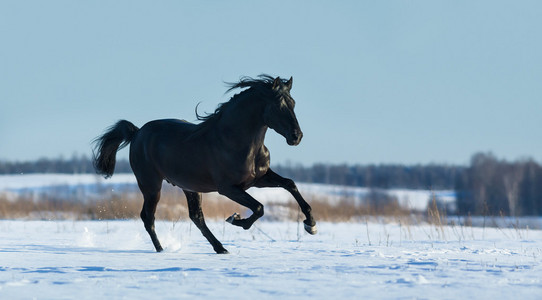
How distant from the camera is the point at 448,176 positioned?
8156cm

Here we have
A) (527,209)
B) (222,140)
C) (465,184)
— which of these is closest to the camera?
(222,140)

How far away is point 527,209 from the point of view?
51094 mm

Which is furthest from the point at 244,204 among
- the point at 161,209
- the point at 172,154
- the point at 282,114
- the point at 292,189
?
the point at 161,209

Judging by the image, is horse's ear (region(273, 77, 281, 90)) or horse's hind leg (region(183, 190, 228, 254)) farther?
horse's hind leg (region(183, 190, 228, 254))

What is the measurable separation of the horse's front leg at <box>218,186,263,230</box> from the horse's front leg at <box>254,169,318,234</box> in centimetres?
33

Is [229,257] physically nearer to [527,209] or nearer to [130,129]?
[130,129]

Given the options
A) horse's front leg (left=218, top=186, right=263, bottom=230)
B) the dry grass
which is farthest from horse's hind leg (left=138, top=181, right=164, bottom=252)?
the dry grass

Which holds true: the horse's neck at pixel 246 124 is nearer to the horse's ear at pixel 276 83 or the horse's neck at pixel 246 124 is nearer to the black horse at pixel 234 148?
the black horse at pixel 234 148

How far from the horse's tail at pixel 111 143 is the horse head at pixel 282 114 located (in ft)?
9.46

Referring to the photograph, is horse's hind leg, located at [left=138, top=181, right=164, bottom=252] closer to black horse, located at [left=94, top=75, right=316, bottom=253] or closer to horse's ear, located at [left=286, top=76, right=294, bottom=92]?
black horse, located at [left=94, top=75, right=316, bottom=253]

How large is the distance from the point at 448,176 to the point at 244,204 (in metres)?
78.5

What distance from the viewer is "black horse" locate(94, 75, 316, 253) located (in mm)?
6367

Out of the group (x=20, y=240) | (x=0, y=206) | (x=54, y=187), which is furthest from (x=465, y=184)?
(x=20, y=240)

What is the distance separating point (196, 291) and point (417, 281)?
1590 millimetres
